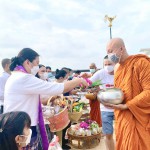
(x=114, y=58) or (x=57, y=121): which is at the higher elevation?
(x=114, y=58)

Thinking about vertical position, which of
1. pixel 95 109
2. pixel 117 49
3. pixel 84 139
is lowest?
pixel 84 139

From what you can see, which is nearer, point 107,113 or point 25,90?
point 25,90

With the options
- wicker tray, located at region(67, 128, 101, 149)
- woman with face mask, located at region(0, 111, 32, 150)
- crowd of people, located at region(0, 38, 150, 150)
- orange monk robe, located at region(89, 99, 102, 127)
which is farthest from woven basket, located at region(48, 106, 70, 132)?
orange monk robe, located at region(89, 99, 102, 127)

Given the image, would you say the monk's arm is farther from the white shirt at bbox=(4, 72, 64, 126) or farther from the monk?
the white shirt at bbox=(4, 72, 64, 126)

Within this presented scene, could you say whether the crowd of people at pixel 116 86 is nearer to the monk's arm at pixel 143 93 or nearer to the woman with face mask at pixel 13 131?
the monk's arm at pixel 143 93

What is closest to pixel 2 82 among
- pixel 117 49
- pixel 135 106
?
pixel 117 49

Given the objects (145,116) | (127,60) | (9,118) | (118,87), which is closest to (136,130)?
(145,116)

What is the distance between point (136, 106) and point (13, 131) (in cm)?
158

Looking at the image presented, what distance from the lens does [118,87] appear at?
3152mm

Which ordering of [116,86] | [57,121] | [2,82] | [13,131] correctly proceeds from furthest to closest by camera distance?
[2,82]
[57,121]
[116,86]
[13,131]

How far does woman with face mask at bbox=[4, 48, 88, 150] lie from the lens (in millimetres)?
2594

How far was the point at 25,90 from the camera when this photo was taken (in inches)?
102

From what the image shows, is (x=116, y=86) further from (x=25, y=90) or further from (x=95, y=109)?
(x=95, y=109)

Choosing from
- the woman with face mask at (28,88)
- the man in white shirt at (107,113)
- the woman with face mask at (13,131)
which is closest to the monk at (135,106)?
the woman with face mask at (28,88)
